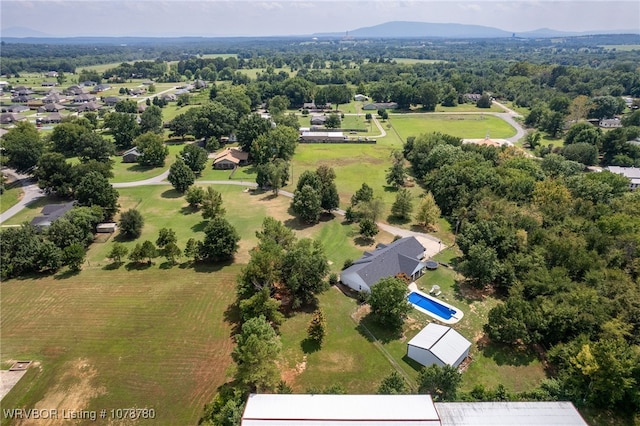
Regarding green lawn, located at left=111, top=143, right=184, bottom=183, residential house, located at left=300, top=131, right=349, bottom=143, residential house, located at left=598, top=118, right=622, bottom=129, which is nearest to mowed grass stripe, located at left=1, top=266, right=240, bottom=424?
green lawn, located at left=111, top=143, right=184, bottom=183

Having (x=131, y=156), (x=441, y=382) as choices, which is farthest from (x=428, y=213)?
(x=131, y=156)

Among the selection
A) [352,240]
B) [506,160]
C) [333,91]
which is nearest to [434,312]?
[352,240]

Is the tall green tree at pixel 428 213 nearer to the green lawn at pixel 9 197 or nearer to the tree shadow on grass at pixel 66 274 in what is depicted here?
the tree shadow on grass at pixel 66 274

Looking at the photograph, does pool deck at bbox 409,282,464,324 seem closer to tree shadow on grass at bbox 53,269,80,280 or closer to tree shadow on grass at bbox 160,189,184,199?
tree shadow on grass at bbox 53,269,80,280

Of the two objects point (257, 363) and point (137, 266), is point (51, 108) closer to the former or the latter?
point (137, 266)

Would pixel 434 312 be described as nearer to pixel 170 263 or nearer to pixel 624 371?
pixel 624 371

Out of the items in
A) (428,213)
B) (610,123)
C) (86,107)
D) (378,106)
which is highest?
(86,107)

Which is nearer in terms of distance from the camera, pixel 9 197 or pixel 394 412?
pixel 394 412

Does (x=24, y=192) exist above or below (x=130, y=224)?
below
